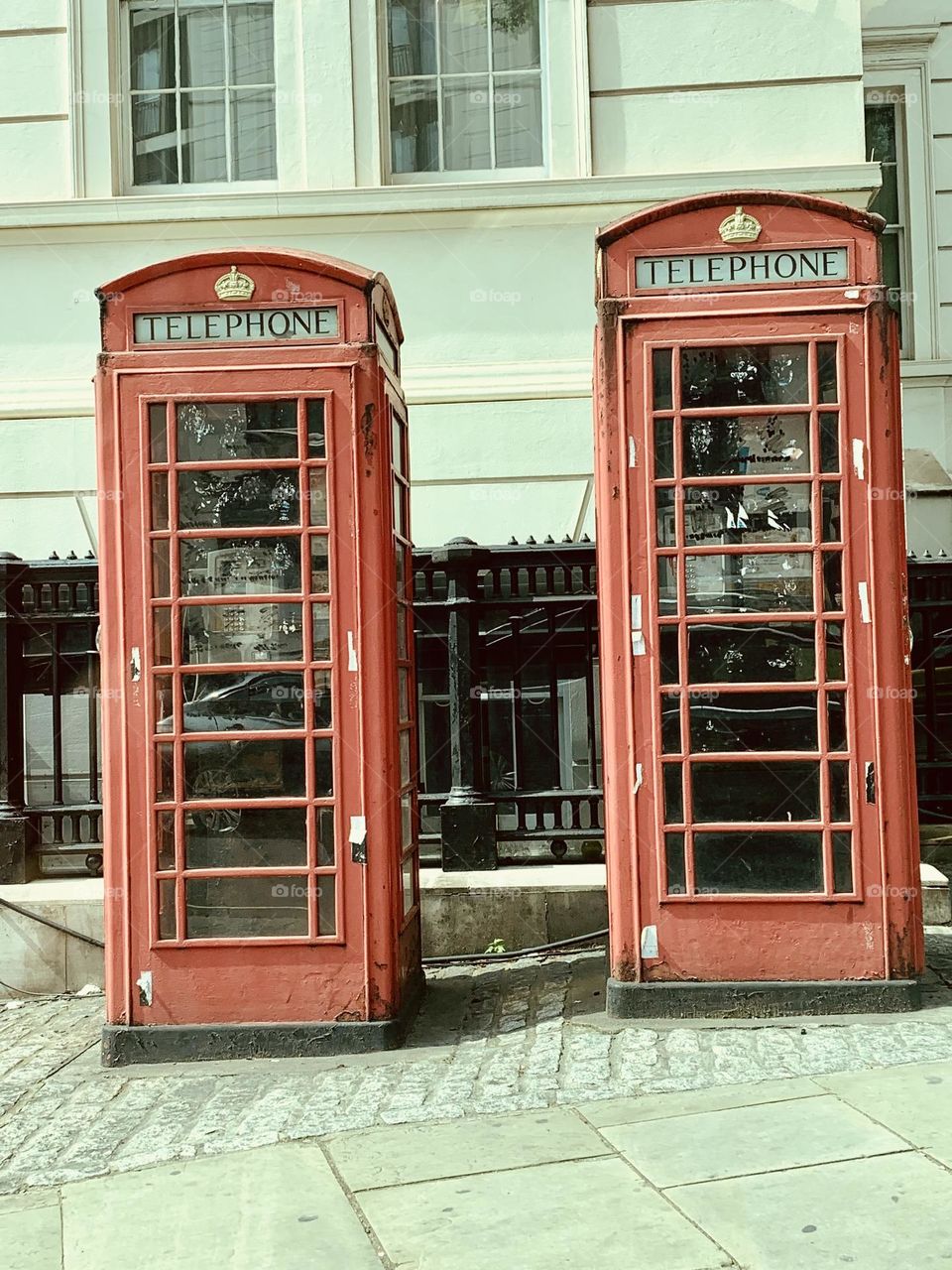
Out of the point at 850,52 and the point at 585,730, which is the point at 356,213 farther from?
the point at 585,730

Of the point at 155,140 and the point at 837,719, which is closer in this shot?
the point at 837,719

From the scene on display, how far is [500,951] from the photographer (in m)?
6.43

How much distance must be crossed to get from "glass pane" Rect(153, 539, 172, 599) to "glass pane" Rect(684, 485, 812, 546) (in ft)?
6.89

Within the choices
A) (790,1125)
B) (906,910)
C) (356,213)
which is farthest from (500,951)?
(356,213)

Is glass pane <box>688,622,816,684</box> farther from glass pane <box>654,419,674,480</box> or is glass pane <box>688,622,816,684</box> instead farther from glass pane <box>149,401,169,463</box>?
glass pane <box>149,401,169,463</box>

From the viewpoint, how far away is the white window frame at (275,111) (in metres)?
9.17

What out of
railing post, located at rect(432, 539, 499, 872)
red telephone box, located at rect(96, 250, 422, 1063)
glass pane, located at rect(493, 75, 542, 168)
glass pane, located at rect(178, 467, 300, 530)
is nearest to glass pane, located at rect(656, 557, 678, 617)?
red telephone box, located at rect(96, 250, 422, 1063)

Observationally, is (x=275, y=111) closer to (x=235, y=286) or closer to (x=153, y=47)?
(x=153, y=47)

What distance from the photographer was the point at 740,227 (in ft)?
17.2

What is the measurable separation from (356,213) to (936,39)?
18.1 ft

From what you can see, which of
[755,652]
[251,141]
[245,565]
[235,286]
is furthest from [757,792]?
[251,141]

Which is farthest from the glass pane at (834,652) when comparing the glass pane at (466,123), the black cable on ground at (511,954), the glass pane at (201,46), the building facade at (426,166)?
the glass pane at (201,46)

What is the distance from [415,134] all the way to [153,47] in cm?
198

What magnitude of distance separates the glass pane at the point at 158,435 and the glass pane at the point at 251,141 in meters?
4.69
